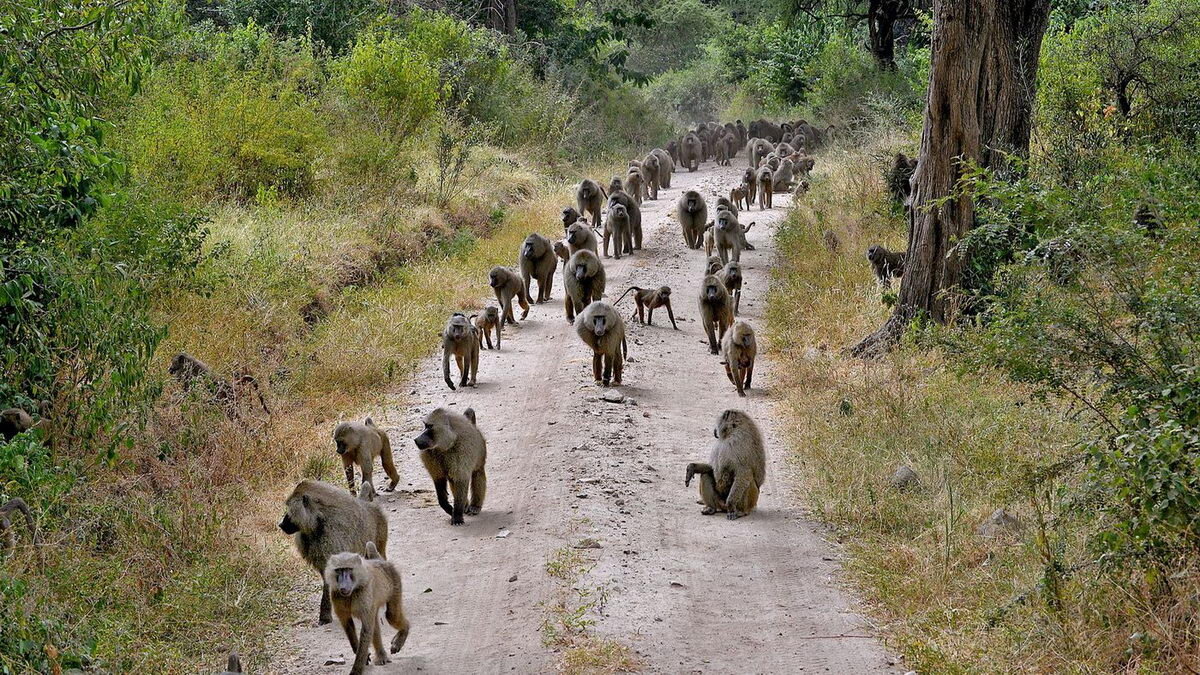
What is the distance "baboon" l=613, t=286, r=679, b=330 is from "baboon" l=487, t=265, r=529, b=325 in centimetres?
114

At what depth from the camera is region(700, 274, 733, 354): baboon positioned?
12.4 metres

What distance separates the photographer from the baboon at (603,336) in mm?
11012

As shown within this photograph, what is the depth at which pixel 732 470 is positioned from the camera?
26.7ft

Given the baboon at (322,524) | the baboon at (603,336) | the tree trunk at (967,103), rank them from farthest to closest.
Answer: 1. the tree trunk at (967,103)
2. the baboon at (603,336)
3. the baboon at (322,524)

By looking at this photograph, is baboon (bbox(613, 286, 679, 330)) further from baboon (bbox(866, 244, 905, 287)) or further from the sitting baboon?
the sitting baboon

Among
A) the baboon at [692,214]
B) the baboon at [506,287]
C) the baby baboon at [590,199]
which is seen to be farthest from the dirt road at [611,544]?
the baby baboon at [590,199]

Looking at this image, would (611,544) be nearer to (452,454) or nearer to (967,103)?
(452,454)

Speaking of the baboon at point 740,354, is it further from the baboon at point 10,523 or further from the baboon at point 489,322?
the baboon at point 10,523

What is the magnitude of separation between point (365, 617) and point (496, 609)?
1.07m

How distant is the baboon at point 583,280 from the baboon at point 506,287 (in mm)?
587

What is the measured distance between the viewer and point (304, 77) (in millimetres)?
19047

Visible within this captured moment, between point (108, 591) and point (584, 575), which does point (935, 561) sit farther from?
point (108, 591)

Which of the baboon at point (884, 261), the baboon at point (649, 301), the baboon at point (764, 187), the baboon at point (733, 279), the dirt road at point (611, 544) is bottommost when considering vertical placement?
the dirt road at point (611, 544)

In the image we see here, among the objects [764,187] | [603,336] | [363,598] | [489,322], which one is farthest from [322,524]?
[764,187]
